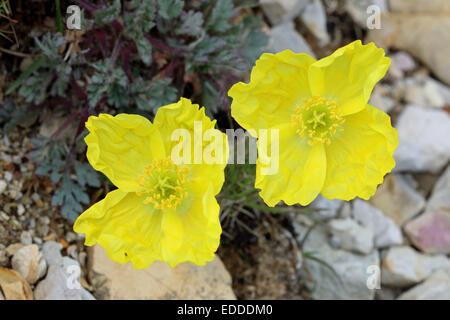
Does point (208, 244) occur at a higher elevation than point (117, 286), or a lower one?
higher

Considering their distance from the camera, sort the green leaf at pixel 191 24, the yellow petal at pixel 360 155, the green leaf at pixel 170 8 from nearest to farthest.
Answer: the yellow petal at pixel 360 155 < the green leaf at pixel 170 8 < the green leaf at pixel 191 24

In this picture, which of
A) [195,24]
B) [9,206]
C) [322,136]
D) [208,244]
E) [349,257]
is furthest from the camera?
[349,257]

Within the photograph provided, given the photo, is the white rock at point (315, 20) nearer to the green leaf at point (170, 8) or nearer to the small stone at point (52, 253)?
the green leaf at point (170, 8)

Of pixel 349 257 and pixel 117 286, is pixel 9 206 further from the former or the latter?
pixel 349 257

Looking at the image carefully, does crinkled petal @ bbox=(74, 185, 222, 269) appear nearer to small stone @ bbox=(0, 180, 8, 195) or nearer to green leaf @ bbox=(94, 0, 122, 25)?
small stone @ bbox=(0, 180, 8, 195)

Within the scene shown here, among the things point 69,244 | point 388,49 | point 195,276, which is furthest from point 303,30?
point 69,244

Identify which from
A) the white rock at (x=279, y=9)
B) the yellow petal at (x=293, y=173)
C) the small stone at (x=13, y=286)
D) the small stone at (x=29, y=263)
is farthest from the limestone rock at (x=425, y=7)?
the small stone at (x=13, y=286)

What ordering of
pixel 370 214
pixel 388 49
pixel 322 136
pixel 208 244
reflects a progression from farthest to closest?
1. pixel 388 49
2. pixel 370 214
3. pixel 322 136
4. pixel 208 244
